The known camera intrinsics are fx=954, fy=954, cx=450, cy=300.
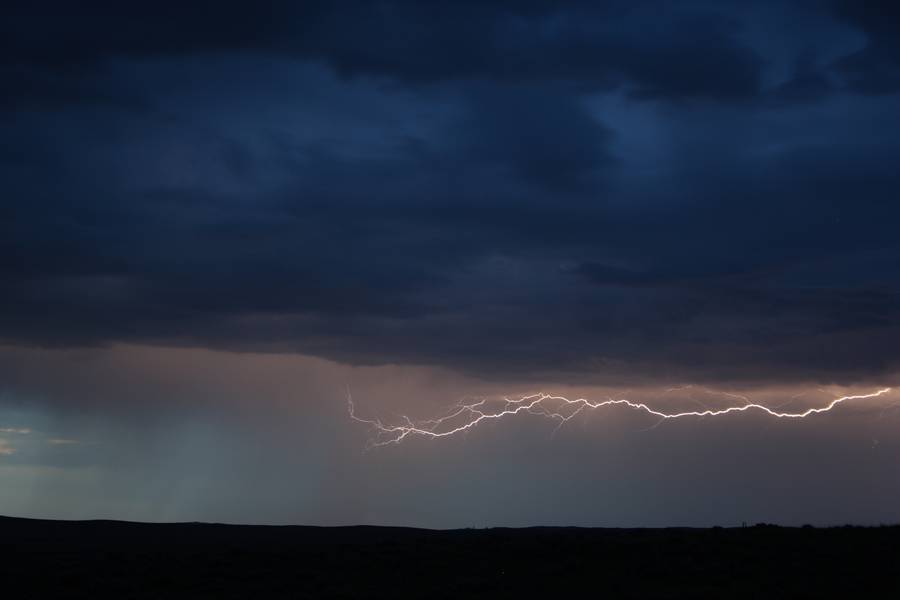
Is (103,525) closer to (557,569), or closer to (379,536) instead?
(379,536)

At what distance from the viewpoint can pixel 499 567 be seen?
24906 mm

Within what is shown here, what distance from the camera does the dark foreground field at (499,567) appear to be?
72.5 feet

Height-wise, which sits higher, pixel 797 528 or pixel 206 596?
pixel 797 528

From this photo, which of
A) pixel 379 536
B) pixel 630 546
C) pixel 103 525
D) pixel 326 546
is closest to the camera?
pixel 630 546

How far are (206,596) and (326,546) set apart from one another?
22.6 ft

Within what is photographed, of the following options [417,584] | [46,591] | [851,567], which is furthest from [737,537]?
[46,591]

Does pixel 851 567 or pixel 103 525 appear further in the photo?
pixel 103 525

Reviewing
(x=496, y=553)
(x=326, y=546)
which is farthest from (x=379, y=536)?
(x=496, y=553)

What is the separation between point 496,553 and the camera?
87.1 ft

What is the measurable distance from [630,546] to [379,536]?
12.3m

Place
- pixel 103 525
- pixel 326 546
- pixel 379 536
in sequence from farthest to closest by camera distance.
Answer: pixel 103 525
pixel 379 536
pixel 326 546

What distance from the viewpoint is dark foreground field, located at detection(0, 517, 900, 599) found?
22.1 meters

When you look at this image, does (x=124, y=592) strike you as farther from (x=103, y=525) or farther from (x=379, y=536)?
(x=103, y=525)

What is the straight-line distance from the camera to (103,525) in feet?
127
